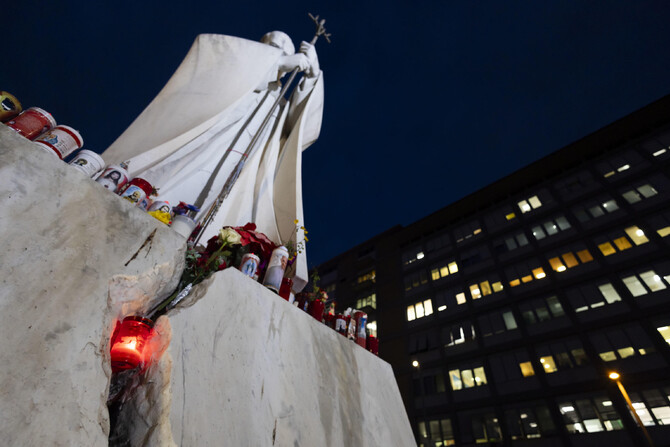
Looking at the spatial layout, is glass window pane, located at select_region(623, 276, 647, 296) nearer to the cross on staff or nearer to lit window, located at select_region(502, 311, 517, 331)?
lit window, located at select_region(502, 311, 517, 331)

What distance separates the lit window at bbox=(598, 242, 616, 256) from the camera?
737 inches

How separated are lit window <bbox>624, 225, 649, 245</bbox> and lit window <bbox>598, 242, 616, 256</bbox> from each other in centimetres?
107

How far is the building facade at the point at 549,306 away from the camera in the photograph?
1520cm

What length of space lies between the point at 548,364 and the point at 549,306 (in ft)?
11.3

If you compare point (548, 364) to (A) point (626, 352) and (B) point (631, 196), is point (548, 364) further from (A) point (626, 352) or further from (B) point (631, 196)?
(B) point (631, 196)

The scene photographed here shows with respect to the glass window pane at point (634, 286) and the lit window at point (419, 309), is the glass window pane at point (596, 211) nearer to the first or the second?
the glass window pane at point (634, 286)

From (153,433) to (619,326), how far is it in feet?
70.6

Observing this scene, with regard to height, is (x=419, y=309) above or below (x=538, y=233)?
below

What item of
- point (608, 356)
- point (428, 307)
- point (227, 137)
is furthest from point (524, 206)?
point (227, 137)

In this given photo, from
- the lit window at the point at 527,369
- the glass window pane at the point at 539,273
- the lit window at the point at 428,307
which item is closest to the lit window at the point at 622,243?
the glass window pane at the point at 539,273

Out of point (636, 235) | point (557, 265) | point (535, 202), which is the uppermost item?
point (535, 202)

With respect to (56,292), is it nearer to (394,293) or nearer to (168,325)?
(168,325)

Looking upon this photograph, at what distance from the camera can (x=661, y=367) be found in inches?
555

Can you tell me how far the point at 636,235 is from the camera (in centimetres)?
1831
